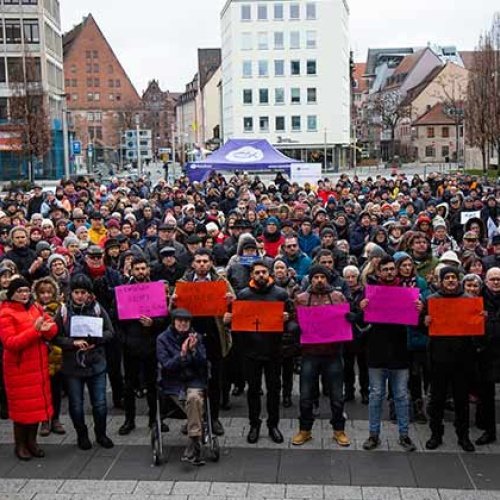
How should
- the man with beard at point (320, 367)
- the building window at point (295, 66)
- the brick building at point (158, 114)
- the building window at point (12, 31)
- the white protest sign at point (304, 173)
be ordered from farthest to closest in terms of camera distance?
the brick building at point (158, 114), the building window at point (295, 66), the building window at point (12, 31), the white protest sign at point (304, 173), the man with beard at point (320, 367)

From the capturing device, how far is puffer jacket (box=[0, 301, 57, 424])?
7934mm

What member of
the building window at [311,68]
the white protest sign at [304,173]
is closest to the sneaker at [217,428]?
the white protest sign at [304,173]

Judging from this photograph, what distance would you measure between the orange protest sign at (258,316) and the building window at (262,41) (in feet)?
262

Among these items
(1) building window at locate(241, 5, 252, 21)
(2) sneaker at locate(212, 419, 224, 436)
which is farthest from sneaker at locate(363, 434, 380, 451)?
(1) building window at locate(241, 5, 252, 21)

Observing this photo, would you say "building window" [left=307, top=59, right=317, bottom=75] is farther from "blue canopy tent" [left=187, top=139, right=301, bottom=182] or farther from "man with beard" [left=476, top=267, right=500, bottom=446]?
"man with beard" [left=476, top=267, right=500, bottom=446]

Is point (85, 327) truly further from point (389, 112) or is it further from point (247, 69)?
point (389, 112)

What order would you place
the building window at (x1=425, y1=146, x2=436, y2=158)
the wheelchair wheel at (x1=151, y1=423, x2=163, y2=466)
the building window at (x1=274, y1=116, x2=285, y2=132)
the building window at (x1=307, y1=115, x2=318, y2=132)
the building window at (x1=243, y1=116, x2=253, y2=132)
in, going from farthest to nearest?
the building window at (x1=425, y1=146, x2=436, y2=158), the building window at (x1=243, y1=116, x2=253, y2=132), the building window at (x1=274, y1=116, x2=285, y2=132), the building window at (x1=307, y1=115, x2=318, y2=132), the wheelchair wheel at (x1=151, y1=423, x2=163, y2=466)

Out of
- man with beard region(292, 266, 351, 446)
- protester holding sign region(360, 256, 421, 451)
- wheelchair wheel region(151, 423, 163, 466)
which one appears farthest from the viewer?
man with beard region(292, 266, 351, 446)

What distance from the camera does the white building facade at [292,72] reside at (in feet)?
277

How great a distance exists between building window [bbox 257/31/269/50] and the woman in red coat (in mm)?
80018

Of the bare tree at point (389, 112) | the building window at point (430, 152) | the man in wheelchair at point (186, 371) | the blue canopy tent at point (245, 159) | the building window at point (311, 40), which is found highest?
the building window at point (311, 40)

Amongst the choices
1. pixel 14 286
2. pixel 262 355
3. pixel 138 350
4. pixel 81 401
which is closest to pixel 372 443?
pixel 262 355

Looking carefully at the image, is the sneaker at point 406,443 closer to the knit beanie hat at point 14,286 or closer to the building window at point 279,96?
the knit beanie hat at point 14,286

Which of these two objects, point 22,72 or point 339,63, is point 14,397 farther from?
point 339,63
